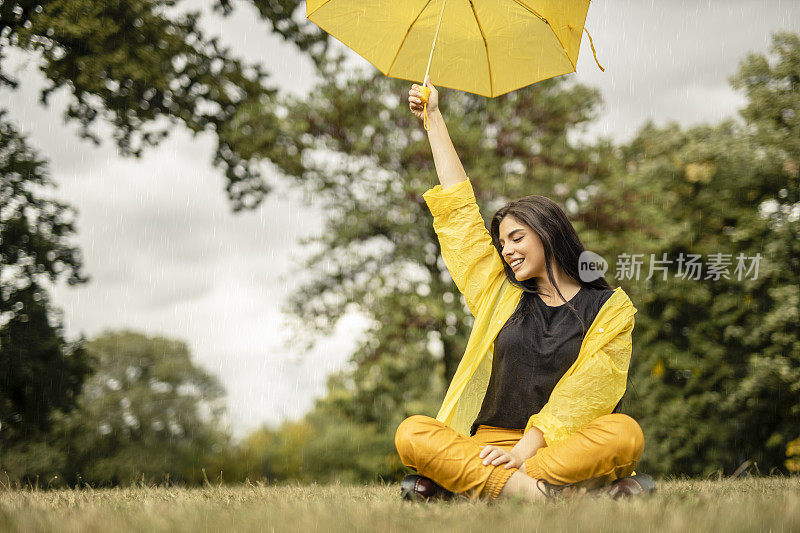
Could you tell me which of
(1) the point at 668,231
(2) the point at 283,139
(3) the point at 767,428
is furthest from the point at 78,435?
(3) the point at 767,428

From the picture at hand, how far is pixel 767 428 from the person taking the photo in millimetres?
10898

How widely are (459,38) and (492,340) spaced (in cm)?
175

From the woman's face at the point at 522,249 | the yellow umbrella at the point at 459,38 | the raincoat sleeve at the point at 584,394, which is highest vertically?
the yellow umbrella at the point at 459,38

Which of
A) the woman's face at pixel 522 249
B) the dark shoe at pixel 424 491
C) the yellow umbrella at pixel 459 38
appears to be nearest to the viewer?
the dark shoe at pixel 424 491

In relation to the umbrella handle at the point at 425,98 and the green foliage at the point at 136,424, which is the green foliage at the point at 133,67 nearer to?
the green foliage at the point at 136,424

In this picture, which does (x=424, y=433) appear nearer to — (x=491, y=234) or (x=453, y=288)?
(x=491, y=234)

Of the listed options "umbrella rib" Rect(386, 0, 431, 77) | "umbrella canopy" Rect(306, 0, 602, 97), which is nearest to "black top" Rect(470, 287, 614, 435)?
"umbrella canopy" Rect(306, 0, 602, 97)

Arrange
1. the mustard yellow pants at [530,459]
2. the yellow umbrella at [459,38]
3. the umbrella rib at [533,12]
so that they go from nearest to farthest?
the mustard yellow pants at [530,459], the umbrella rib at [533,12], the yellow umbrella at [459,38]

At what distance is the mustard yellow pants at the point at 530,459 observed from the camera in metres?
2.70

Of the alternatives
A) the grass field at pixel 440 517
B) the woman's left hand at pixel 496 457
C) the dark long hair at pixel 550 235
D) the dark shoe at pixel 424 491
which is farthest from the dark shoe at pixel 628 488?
the dark long hair at pixel 550 235

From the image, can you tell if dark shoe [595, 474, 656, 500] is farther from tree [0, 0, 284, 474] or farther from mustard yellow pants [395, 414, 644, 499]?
tree [0, 0, 284, 474]

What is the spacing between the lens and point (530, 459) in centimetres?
279

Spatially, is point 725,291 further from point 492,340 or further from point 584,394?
point 584,394

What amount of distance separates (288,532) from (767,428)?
11.1m
